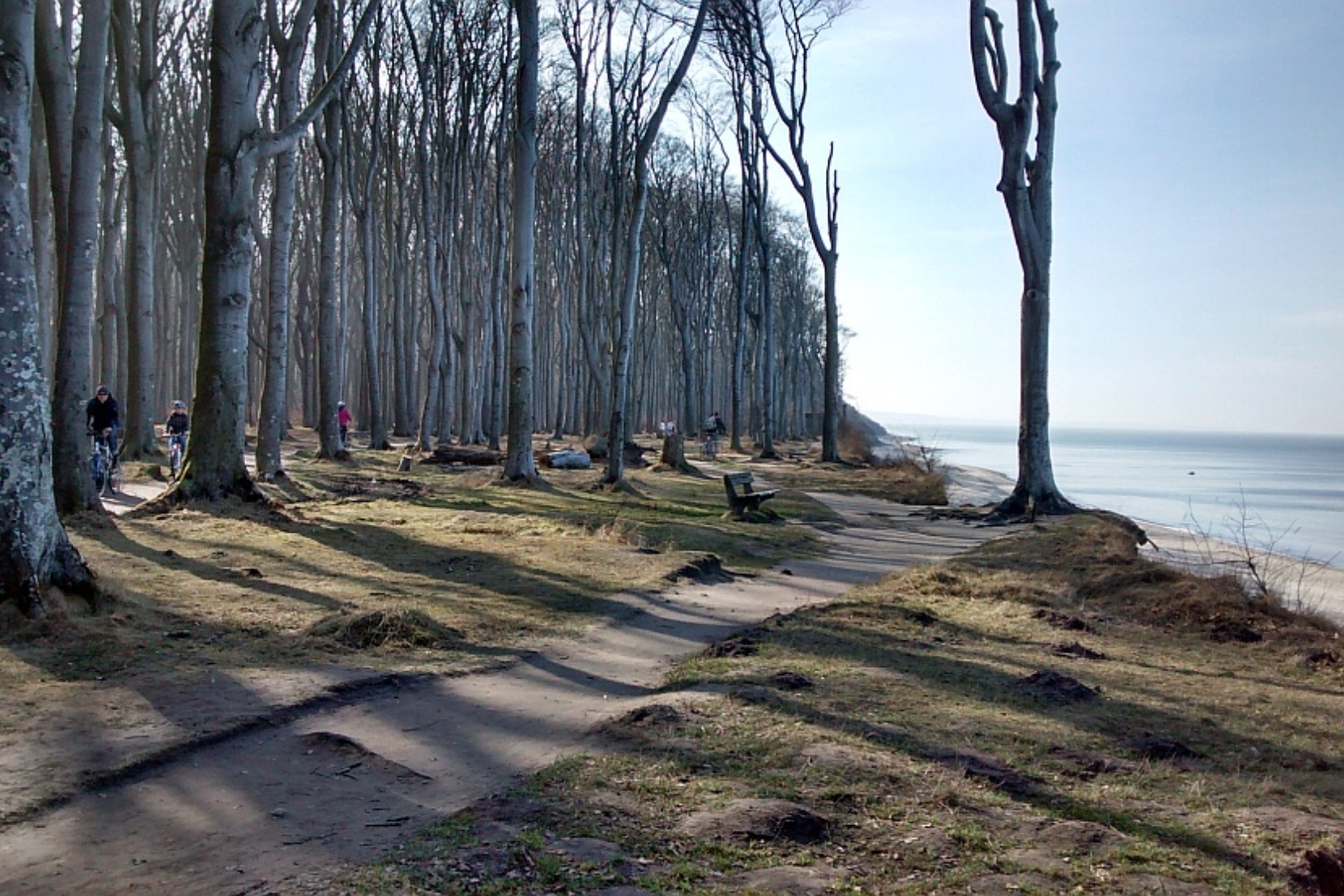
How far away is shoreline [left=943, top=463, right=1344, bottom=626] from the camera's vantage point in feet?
42.2

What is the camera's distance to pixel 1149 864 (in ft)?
14.8

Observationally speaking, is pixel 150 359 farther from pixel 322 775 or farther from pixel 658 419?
pixel 658 419

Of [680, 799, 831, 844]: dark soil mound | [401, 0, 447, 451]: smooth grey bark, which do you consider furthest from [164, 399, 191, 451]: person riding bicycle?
[680, 799, 831, 844]: dark soil mound

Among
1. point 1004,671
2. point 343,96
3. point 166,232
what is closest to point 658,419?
point 166,232

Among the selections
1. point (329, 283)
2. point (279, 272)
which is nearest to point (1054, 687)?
point (279, 272)

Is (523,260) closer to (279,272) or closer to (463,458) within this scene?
(279,272)

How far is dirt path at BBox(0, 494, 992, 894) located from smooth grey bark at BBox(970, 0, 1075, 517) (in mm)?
12360

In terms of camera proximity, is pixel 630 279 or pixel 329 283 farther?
pixel 329 283

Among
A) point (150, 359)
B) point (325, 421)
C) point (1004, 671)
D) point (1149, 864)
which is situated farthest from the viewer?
point (325, 421)

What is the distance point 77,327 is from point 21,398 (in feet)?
21.5

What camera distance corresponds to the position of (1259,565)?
53.6 ft

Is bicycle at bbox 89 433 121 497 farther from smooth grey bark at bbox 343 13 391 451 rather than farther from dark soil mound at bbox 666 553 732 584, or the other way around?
smooth grey bark at bbox 343 13 391 451

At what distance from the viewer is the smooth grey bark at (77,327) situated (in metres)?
13.1

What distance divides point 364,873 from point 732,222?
181ft
